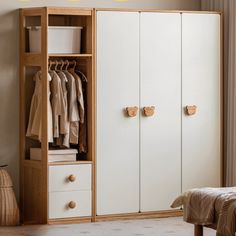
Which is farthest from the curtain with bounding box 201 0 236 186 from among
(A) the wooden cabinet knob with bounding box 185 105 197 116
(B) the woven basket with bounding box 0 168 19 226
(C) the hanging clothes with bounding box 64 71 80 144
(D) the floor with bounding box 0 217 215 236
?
(B) the woven basket with bounding box 0 168 19 226

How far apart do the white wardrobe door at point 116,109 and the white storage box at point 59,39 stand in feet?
0.70

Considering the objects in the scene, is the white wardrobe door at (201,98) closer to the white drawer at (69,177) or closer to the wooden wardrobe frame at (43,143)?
the wooden wardrobe frame at (43,143)

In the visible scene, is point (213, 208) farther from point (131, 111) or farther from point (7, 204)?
point (7, 204)

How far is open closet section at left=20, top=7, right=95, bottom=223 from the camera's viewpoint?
6547 millimetres

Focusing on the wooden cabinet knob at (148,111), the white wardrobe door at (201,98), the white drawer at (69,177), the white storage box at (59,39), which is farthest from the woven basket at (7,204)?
the white wardrobe door at (201,98)

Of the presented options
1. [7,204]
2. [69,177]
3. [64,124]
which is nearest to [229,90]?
[64,124]

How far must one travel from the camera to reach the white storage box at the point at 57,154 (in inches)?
260

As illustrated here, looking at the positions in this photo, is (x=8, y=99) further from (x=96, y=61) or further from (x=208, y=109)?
(x=208, y=109)

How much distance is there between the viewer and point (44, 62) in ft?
21.4

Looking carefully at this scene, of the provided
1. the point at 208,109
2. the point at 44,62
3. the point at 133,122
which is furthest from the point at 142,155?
the point at 44,62

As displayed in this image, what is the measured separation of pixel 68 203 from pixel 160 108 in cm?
123

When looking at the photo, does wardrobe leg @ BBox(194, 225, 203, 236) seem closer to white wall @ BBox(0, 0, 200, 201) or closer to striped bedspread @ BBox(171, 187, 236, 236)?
striped bedspread @ BBox(171, 187, 236, 236)

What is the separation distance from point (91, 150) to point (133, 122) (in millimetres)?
469

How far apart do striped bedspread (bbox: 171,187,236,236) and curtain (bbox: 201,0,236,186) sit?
1660 mm
